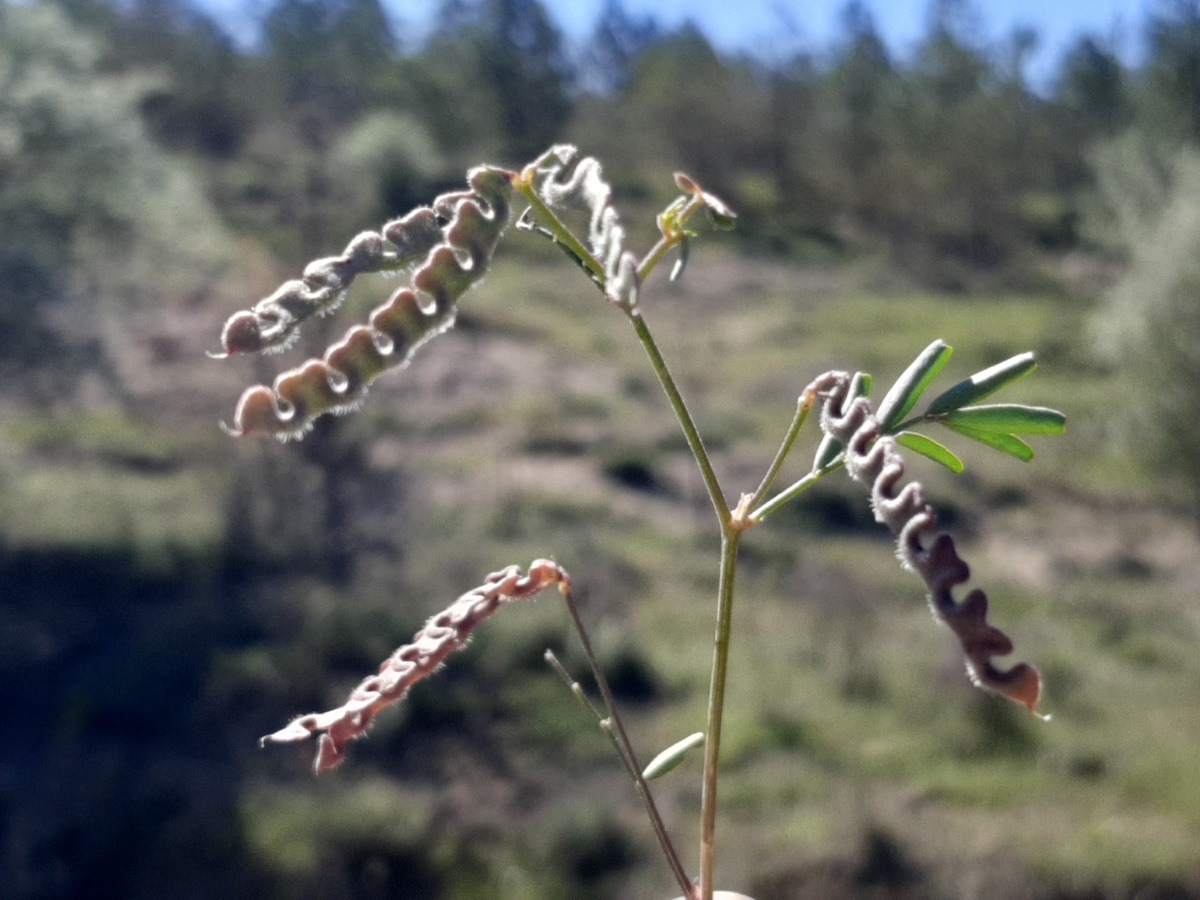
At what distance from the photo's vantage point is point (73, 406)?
1341 centimetres

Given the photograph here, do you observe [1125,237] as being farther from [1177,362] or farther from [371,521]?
[371,521]

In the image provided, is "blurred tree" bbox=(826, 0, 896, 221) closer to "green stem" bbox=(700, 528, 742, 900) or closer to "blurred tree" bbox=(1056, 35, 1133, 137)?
"blurred tree" bbox=(1056, 35, 1133, 137)

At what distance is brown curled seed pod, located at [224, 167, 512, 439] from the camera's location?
0.74 meters

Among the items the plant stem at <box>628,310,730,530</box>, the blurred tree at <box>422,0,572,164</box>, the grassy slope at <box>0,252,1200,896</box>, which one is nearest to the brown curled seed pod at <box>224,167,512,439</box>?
the plant stem at <box>628,310,730,530</box>

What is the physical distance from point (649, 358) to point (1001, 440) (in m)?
0.33

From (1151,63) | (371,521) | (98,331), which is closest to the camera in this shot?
(371,521)

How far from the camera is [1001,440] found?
924 mm

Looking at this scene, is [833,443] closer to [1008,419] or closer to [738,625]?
[1008,419]

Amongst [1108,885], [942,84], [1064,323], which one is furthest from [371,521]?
[942,84]

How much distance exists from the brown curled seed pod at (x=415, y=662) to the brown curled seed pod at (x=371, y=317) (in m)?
0.18

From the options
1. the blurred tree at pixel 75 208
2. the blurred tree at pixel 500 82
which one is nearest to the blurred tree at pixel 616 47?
the blurred tree at pixel 500 82

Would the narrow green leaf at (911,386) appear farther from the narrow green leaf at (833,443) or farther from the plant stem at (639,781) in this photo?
the plant stem at (639,781)

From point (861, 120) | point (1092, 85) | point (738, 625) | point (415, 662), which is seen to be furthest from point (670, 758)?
point (1092, 85)

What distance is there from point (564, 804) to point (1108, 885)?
2.78m
